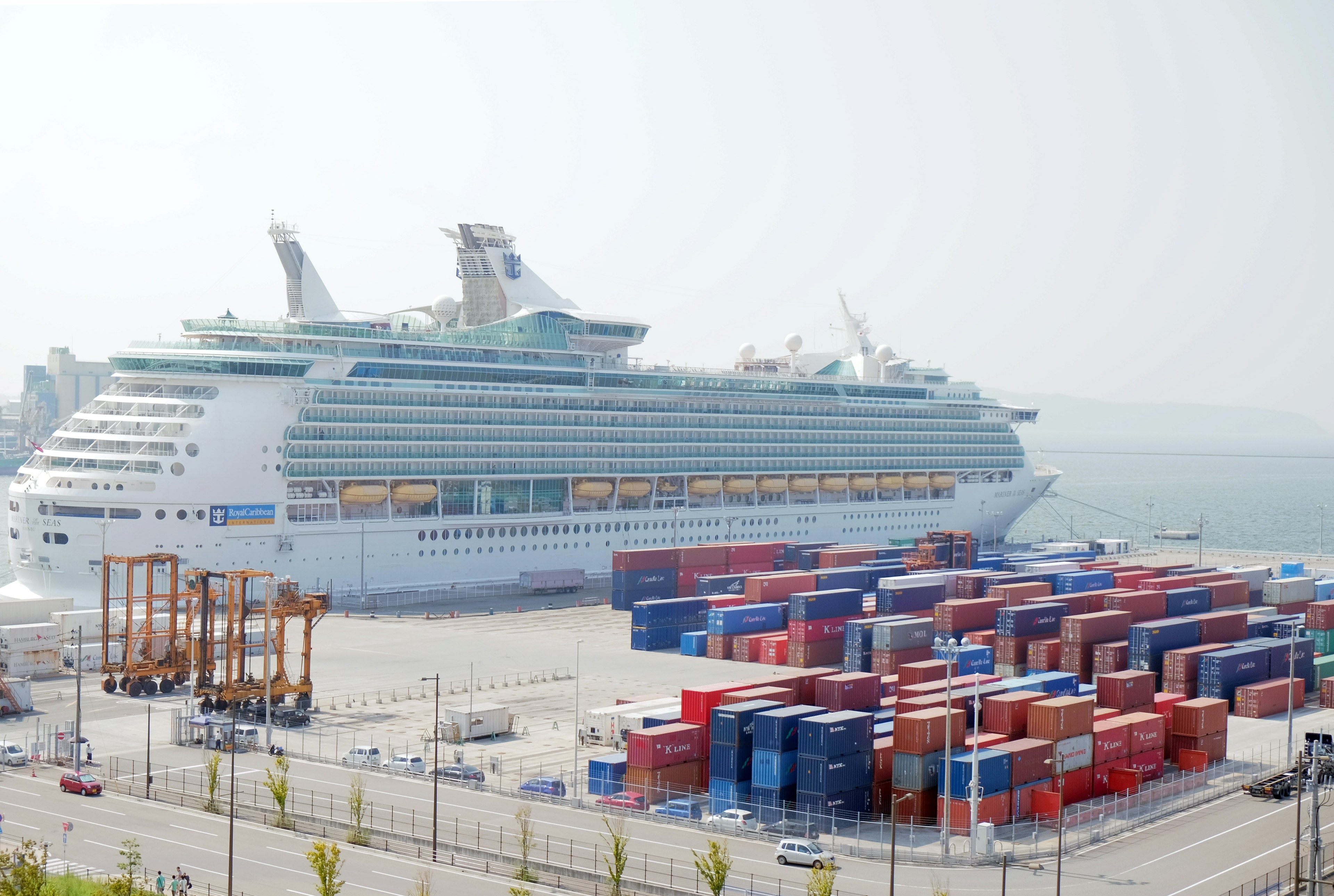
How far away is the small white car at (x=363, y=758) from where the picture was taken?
1592 inches

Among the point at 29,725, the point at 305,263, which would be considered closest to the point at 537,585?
the point at 305,263

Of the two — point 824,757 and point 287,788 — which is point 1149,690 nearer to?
point 824,757

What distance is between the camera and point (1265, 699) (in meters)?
52.2

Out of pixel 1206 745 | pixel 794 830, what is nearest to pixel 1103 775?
pixel 1206 745

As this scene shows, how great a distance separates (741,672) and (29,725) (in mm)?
27128

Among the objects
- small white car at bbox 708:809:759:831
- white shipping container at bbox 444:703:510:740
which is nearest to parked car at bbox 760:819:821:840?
small white car at bbox 708:809:759:831

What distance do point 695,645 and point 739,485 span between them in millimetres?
31054

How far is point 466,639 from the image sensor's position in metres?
63.4

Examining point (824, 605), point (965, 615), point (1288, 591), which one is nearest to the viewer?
point (965, 615)

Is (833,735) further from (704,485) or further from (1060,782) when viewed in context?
(704,485)

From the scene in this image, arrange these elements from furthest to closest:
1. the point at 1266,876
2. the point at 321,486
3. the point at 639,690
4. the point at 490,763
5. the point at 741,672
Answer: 1. the point at 321,486
2. the point at 741,672
3. the point at 639,690
4. the point at 490,763
5. the point at 1266,876

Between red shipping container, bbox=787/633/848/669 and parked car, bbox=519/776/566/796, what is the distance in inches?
Result: 881

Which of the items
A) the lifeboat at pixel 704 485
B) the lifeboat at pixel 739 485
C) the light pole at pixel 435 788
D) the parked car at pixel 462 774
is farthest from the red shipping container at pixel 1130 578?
the parked car at pixel 462 774

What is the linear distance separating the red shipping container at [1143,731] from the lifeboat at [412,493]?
41524 mm
